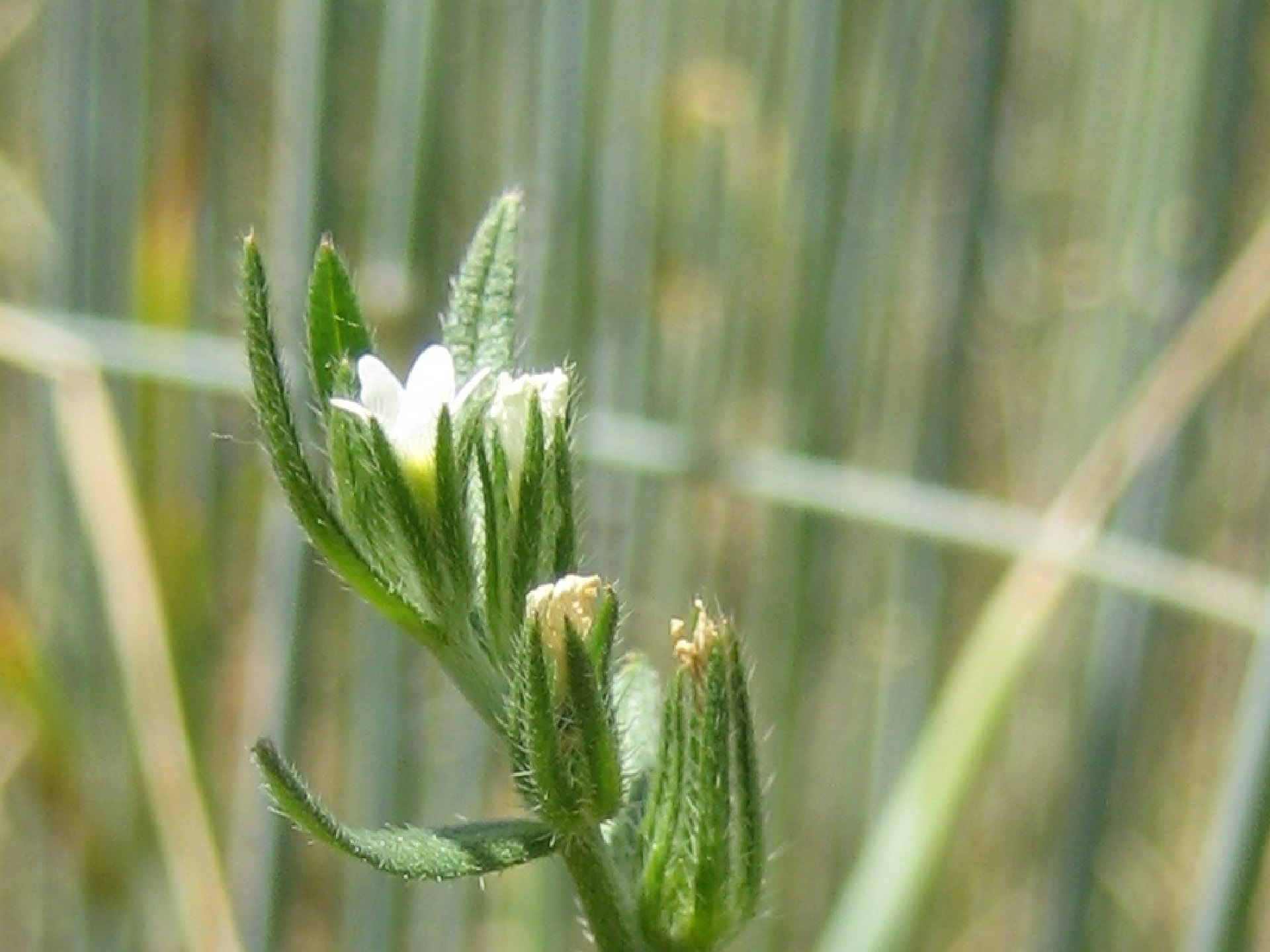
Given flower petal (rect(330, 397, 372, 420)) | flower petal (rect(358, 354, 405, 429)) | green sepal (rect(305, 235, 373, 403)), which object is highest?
green sepal (rect(305, 235, 373, 403))

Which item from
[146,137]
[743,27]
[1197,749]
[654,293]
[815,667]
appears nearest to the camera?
[146,137]

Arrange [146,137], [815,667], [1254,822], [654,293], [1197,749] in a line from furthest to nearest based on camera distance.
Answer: [1197,749], [815,667], [654,293], [146,137], [1254,822]

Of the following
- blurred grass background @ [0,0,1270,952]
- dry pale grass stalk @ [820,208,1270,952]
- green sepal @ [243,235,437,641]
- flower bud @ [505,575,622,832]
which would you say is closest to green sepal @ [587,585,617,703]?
flower bud @ [505,575,622,832]

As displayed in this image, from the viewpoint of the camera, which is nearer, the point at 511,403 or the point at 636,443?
the point at 511,403

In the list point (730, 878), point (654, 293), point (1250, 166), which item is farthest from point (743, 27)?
point (730, 878)

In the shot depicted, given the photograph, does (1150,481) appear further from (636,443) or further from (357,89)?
(357,89)

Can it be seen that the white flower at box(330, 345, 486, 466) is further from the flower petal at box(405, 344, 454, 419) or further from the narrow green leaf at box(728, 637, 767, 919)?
the narrow green leaf at box(728, 637, 767, 919)

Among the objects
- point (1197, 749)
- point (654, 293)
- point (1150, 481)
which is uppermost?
point (654, 293)

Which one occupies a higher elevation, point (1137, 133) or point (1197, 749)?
point (1137, 133)
